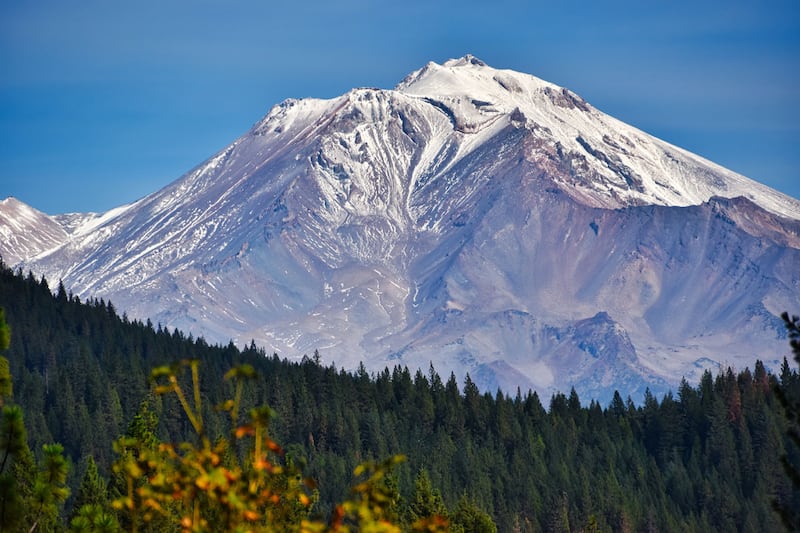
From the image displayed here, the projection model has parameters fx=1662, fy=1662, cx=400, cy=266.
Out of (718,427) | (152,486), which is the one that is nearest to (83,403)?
(718,427)

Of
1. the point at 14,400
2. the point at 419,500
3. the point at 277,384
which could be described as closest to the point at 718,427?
the point at 277,384

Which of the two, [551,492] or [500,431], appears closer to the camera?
[551,492]

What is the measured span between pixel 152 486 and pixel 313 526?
275 cm

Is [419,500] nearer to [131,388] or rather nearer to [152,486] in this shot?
[152,486]

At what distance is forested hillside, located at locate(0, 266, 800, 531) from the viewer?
468 ft

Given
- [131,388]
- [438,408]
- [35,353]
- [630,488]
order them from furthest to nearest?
[35,353] < [438,408] < [131,388] < [630,488]

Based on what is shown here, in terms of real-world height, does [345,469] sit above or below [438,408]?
below

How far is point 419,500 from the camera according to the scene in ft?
271

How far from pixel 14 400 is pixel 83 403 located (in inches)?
271

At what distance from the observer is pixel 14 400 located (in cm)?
15850

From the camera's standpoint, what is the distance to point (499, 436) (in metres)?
174

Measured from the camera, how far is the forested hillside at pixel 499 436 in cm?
14262

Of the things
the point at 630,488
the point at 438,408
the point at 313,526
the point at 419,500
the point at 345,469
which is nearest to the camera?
the point at 313,526

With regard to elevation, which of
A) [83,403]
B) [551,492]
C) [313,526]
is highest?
[83,403]
